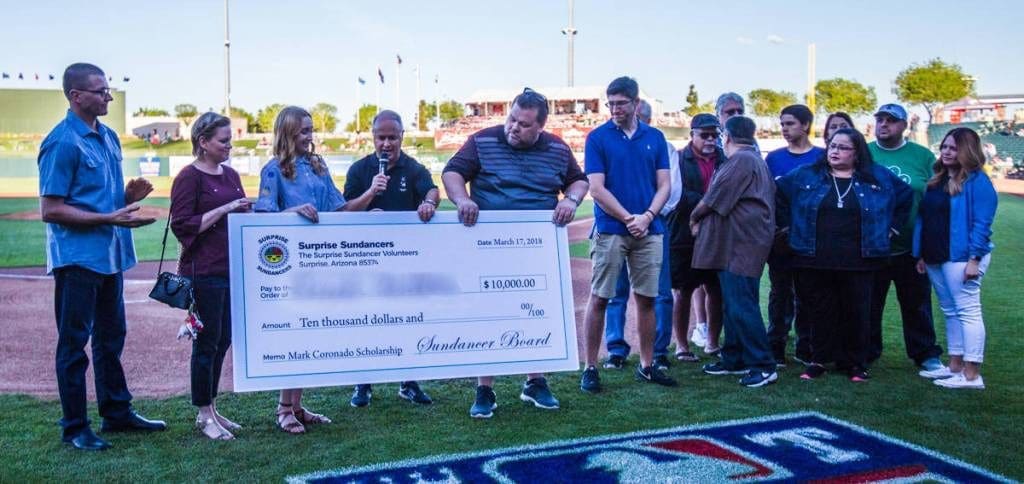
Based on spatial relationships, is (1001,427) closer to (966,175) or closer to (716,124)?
(966,175)

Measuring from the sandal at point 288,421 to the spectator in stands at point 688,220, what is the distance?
323cm

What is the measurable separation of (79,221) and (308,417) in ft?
5.37

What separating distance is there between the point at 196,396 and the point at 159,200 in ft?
84.7

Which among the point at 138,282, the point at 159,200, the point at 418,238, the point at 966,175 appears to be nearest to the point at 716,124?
the point at 966,175

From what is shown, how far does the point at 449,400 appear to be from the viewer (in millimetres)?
6105

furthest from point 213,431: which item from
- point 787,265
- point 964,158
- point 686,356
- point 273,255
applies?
point 964,158

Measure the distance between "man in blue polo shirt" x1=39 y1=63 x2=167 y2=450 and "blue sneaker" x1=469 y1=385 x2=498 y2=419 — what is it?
6.56 ft

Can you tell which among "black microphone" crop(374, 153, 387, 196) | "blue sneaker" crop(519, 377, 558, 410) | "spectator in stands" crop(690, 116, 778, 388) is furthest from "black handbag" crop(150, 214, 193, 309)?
"spectator in stands" crop(690, 116, 778, 388)

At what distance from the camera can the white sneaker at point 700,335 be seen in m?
8.12

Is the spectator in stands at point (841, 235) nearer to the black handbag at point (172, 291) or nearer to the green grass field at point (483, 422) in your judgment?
the green grass field at point (483, 422)

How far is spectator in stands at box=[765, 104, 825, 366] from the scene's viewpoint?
7137 mm

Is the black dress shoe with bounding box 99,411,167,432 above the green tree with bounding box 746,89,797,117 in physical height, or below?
below

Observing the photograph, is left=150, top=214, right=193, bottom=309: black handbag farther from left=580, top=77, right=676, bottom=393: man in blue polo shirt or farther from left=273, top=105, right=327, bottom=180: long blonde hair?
left=580, top=77, right=676, bottom=393: man in blue polo shirt

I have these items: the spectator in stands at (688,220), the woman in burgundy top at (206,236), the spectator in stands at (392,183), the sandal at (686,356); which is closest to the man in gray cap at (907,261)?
the spectator in stands at (688,220)
